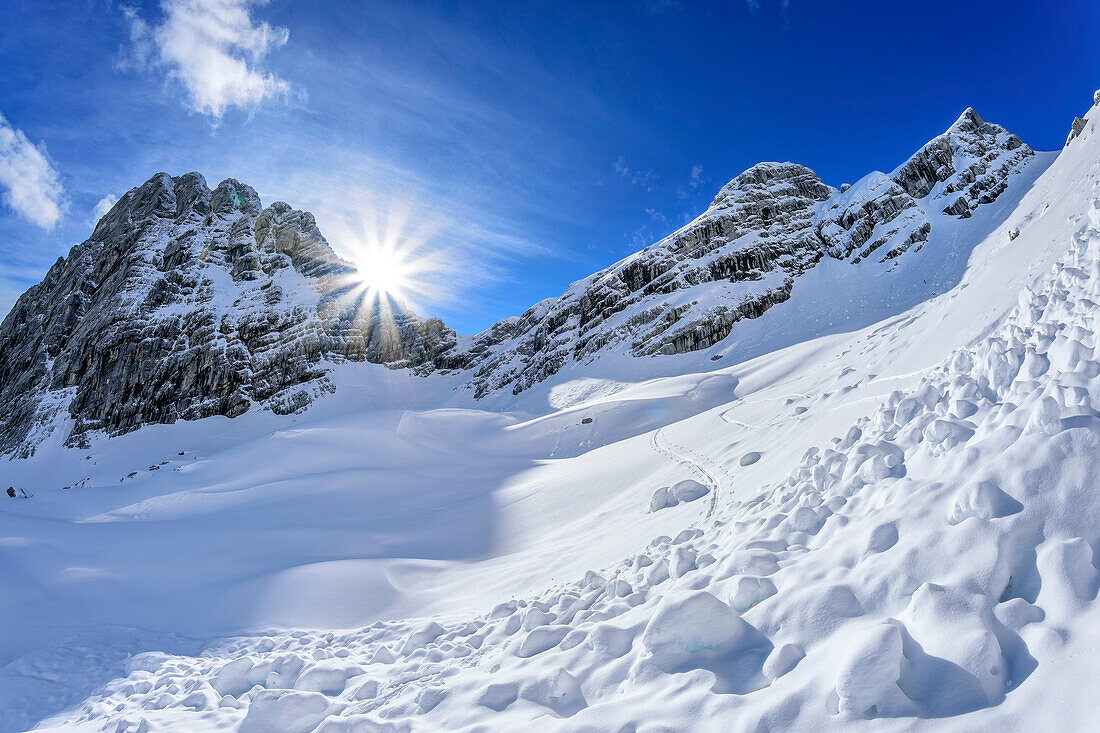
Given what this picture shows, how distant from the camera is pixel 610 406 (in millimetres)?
31094

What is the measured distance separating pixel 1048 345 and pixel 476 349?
96.3 m

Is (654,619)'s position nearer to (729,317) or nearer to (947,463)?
(947,463)

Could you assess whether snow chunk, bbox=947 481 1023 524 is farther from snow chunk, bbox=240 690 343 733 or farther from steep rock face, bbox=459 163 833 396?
steep rock face, bbox=459 163 833 396

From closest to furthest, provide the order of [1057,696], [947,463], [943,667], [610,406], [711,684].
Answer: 1. [1057,696]
2. [943,667]
3. [711,684]
4. [947,463]
5. [610,406]

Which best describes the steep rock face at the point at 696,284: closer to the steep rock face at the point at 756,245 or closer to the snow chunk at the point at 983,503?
the steep rock face at the point at 756,245

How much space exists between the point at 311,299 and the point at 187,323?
20.0m

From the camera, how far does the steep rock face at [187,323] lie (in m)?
74.6

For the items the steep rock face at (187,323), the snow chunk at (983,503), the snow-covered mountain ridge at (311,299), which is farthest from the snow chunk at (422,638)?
the steep rock face at (187,323)

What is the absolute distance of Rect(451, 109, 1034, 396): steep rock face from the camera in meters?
58.1

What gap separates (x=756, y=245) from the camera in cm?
6662

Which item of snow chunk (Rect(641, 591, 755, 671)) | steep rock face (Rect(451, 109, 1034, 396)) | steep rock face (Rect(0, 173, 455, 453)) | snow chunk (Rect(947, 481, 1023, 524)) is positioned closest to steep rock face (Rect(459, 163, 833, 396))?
steep rock face (Rect(451, 109, 1034, 396))

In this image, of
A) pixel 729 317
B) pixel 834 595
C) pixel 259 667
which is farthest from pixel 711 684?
pixel 729 317

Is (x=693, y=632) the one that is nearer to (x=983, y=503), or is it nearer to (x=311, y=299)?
(x=983, y=503)

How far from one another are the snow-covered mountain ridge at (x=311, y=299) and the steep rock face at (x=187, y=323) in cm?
32
